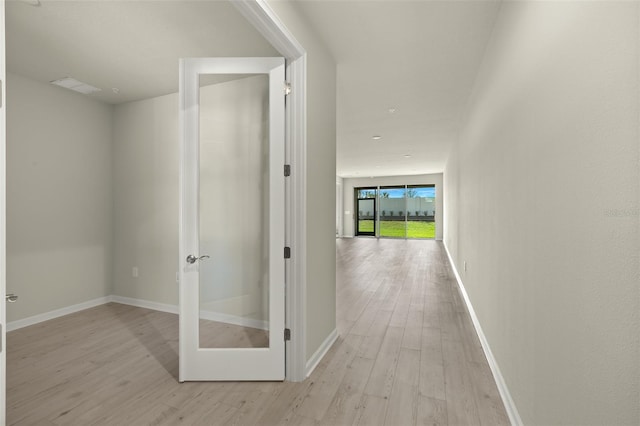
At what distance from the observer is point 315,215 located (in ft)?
7.79

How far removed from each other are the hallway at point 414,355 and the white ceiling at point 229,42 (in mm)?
2654

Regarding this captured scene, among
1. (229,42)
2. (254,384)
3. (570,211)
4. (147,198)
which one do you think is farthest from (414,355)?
(147,198)

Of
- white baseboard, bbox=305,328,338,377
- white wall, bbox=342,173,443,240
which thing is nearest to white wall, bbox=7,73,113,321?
white baseboard, bbox=305,328,338,377

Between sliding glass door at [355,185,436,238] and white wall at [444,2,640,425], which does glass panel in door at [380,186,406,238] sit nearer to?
sliding glass door at [355,185,436,238]

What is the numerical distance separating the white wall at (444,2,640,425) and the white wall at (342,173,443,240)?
1024 centimetres

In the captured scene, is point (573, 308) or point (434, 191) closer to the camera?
point (573, 308)

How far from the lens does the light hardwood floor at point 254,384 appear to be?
1.78m

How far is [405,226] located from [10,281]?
11411 millimetres

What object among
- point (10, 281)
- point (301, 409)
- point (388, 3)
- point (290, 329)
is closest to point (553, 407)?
point (301, 409)

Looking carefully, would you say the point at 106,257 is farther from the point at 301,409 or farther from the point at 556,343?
the point at 556,343

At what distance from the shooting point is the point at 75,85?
11.3ft

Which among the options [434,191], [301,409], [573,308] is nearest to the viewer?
[573,308]

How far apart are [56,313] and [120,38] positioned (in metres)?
3.19

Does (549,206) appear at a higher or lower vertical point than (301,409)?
higher
